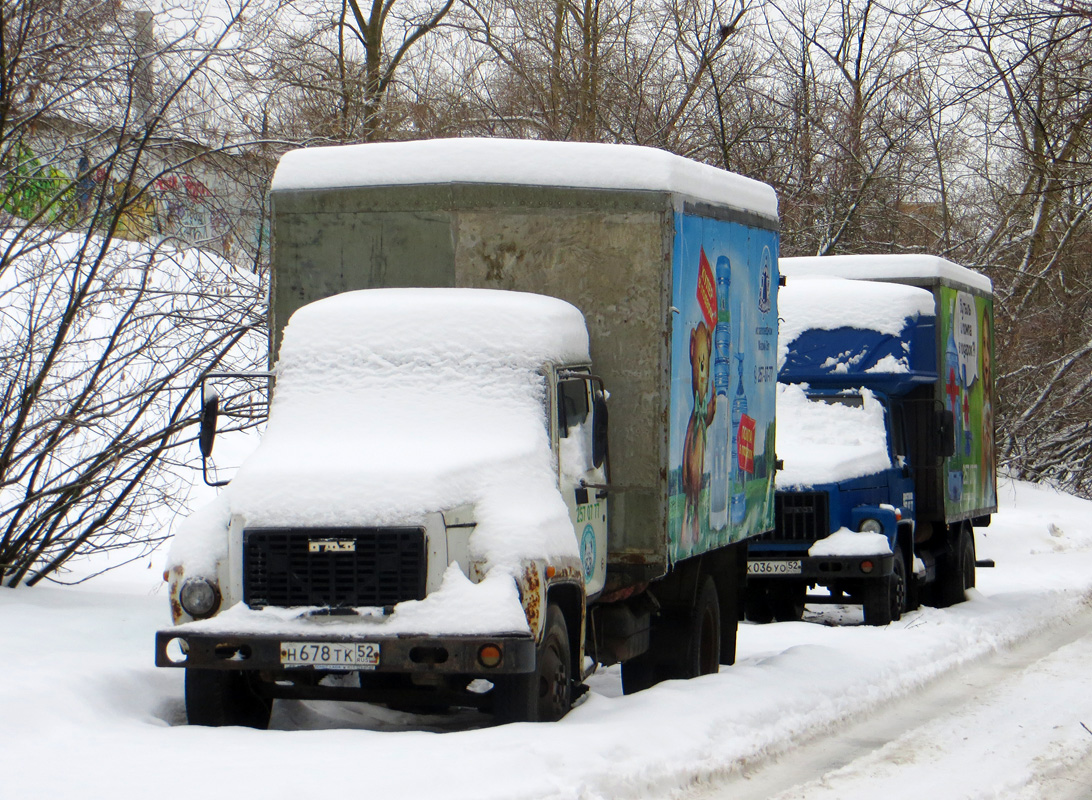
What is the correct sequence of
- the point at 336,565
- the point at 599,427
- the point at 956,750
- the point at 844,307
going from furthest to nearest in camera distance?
the point at 844,307
the point at 956,750
the point at 599,427
the point at 336,565

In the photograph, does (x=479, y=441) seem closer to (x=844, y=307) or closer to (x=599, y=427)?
(x=599, y=427)

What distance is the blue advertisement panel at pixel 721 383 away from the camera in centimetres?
895

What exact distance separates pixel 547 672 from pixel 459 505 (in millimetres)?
951

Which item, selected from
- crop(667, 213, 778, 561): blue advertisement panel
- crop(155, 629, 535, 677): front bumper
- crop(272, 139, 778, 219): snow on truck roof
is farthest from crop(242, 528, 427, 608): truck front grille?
crop(272, 139, 778, 219): snow on truck roof

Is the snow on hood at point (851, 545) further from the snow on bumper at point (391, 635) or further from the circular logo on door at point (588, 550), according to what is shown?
the snow on bumper at point (391, 635)

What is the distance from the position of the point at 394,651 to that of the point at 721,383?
3700 mm

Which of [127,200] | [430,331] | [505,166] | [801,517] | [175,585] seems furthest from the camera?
[801,517]

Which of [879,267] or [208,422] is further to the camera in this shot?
[879,267]

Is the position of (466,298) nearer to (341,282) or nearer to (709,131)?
(341,282)

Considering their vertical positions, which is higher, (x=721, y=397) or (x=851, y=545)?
(x=721, y=397)

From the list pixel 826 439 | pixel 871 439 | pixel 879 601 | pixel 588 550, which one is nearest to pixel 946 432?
pixel 871 439

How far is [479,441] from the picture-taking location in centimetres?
770

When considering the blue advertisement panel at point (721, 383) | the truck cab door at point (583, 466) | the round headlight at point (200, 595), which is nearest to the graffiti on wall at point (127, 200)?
the blue advertisement panel at point (721, 383)

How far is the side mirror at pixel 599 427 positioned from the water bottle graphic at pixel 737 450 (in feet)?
7.86
